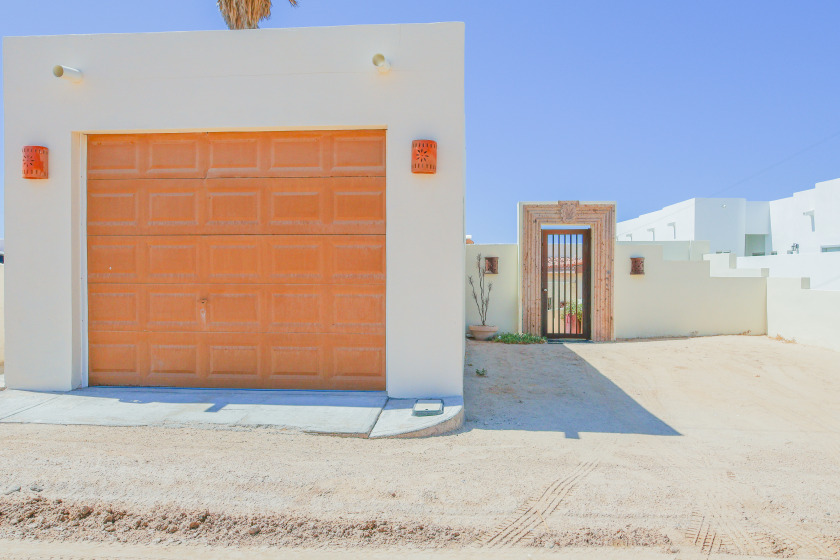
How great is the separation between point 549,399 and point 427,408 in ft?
6.28

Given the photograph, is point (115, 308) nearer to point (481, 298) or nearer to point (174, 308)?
point (174, 308)

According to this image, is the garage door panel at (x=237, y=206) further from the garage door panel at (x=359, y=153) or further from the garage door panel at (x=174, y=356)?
the garage door panel at (x=174, y=356)

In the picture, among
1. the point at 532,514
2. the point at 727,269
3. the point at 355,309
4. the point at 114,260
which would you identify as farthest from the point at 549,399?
the point at 727,269

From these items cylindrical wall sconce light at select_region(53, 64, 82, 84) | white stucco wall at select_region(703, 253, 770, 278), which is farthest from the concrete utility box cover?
white stucco wall at select_region(703, 253, 770, 278)

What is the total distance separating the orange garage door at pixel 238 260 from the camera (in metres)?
5.80

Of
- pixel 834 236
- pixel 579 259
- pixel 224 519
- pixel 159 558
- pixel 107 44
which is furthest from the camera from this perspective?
pixel 834 236

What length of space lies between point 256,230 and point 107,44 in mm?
2655

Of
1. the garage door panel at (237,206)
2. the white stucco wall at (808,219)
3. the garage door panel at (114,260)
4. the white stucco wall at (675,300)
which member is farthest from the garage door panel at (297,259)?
the white stucco wall at (808,219)

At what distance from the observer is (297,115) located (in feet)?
18.6

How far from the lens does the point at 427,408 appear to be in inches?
196

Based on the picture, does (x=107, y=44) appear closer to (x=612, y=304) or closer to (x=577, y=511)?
(x=577, y=511)

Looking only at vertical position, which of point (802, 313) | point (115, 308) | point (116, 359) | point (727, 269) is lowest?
point (116, 359)

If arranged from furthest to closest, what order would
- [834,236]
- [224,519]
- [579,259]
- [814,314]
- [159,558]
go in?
[834,236]
[579,259]
[814,314]
[224,519]
[159,558]

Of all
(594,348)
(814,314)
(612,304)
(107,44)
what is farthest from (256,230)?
(814,314)
